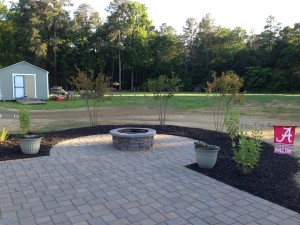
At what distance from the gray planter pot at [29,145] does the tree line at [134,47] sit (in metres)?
33.8

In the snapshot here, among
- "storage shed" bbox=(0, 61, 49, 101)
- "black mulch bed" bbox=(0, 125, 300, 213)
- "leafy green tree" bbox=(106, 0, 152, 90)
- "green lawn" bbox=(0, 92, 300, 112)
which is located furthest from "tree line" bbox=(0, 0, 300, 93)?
"black mulch bed" bbox=(0, 125, 300, 213)

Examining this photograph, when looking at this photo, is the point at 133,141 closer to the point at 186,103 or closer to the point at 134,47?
the point at 186,103

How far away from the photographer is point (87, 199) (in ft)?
12.1

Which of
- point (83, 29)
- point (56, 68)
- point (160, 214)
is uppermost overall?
point (83, 29)

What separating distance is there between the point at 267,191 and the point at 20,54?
140 ft

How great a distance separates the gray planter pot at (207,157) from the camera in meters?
4.94

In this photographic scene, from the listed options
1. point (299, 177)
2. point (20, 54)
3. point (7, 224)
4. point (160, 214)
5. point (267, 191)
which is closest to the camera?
point (7, 224)

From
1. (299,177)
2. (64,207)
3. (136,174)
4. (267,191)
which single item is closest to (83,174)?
(136,174)

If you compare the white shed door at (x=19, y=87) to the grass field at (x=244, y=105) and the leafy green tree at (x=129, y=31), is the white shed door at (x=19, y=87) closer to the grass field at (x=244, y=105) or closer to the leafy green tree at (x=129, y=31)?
the grass field at (x=244, y=105)

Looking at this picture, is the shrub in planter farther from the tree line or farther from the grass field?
the tree line

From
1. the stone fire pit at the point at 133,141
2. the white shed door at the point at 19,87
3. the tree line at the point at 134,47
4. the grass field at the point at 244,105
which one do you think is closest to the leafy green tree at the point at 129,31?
the tree line at the point at 134,47

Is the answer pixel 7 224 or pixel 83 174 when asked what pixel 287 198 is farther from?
pixel 7 224

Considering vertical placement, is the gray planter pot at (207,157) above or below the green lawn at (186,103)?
below

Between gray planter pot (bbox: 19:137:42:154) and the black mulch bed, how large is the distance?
0.13 m
